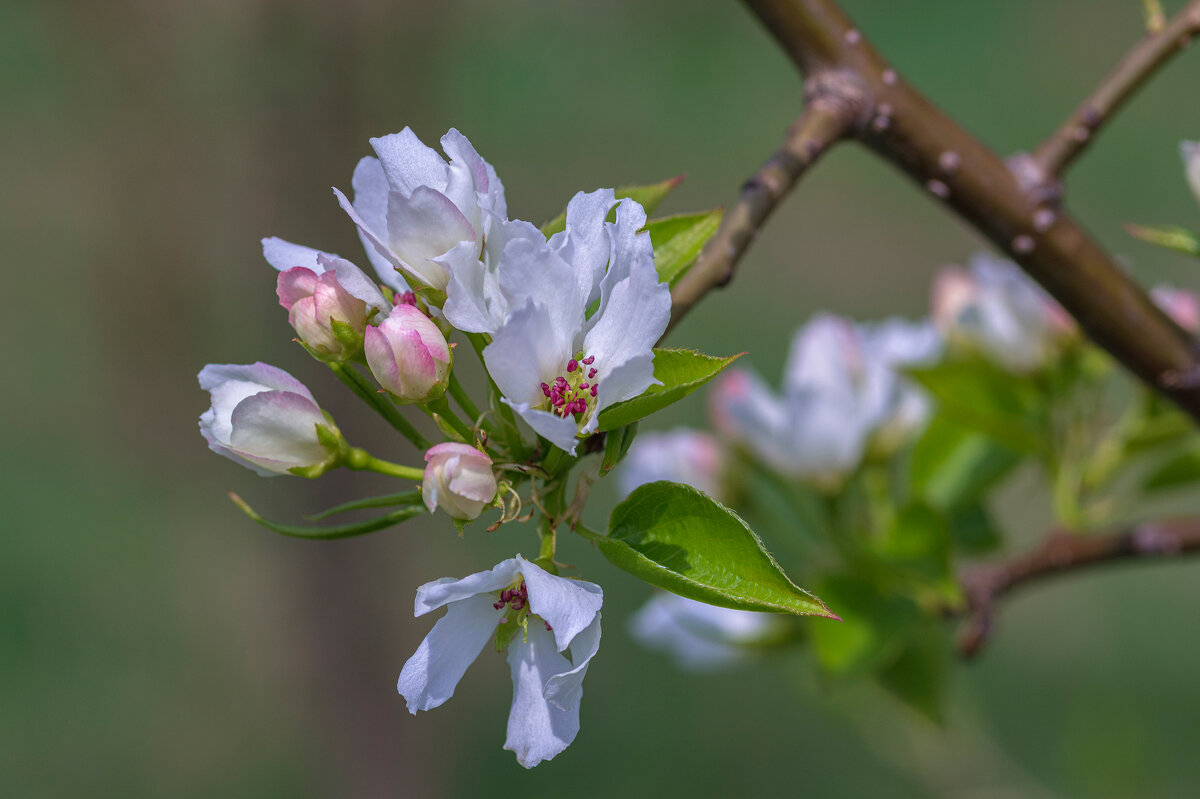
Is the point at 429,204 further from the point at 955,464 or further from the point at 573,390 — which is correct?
the point at 955,464

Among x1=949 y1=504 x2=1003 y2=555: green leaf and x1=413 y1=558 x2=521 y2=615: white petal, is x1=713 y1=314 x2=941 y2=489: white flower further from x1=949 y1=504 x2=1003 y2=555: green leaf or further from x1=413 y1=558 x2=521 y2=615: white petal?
x1=413 y1=558 x2=521 y2=615: white petal

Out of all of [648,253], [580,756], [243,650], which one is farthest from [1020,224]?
[243,650]

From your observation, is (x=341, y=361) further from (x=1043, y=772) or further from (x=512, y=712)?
(x=1043, y=772)

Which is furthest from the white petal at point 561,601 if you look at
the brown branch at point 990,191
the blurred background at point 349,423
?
the blurred background at point 349,423

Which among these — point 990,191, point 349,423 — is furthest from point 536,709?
point 349,423

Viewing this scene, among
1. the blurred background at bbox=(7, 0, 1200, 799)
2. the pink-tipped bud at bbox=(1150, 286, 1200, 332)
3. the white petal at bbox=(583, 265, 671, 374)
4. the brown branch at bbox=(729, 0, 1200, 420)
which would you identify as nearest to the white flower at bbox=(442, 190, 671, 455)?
the white petal at bbox=(583, 265, 671, 374)

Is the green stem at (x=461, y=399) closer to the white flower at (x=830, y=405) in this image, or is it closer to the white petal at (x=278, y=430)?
the white petal at (x=278, y=430)
